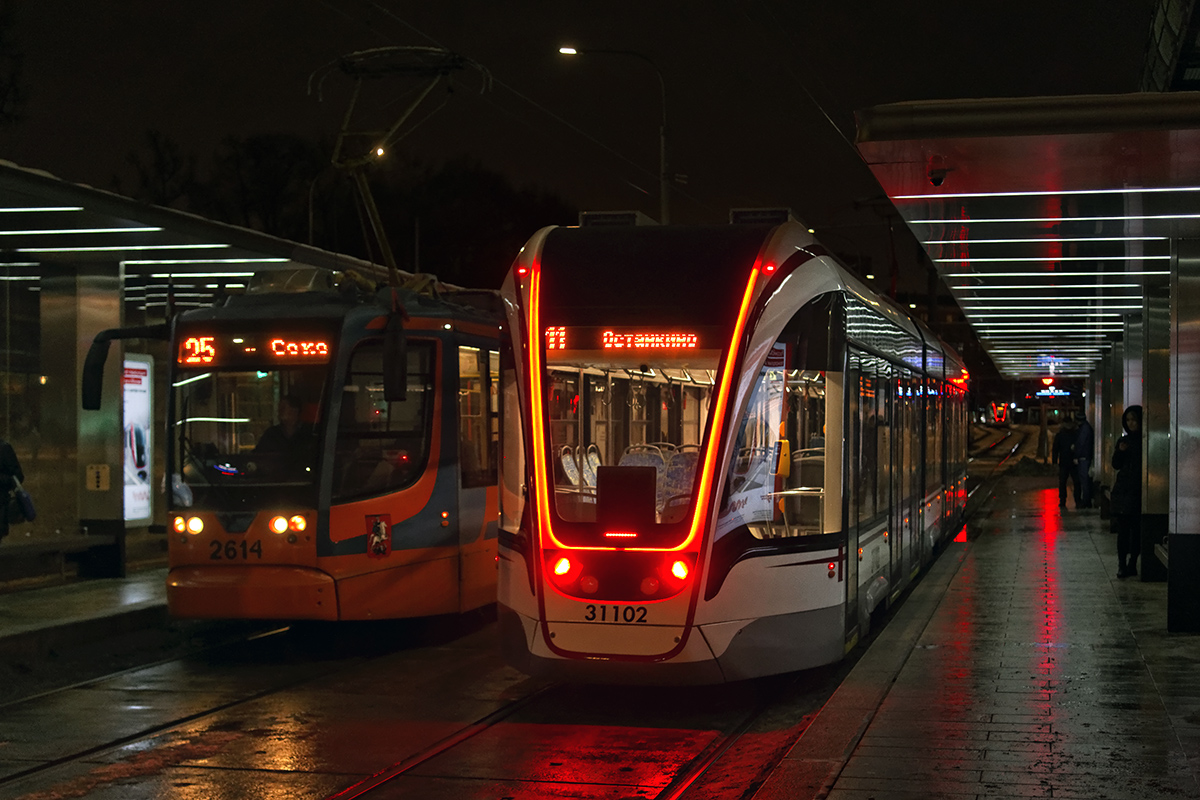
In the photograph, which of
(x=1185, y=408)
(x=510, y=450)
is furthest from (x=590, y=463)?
(x=1185, y=408)

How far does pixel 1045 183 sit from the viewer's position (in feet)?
33.6

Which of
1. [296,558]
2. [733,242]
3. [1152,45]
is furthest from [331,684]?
[1152,45]

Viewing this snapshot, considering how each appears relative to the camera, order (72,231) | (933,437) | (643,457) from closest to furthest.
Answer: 1. (643,457)
2. (72,231)
3. (933,437)

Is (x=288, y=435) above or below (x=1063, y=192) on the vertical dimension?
below

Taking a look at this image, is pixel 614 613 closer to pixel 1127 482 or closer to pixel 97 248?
pixel 1127 482

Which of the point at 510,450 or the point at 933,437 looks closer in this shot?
the point at 510,450

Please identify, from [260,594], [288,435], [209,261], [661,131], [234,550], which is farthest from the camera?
[661,131]

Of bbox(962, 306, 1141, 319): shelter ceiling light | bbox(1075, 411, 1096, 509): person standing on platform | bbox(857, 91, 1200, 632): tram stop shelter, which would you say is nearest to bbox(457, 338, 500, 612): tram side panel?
bbox(857, 91, 1200, 632): tram stop shelter

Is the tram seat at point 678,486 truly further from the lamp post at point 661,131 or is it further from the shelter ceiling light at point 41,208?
the lamp post at point 661,131

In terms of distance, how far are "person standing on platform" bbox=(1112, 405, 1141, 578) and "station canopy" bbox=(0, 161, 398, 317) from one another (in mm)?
8100

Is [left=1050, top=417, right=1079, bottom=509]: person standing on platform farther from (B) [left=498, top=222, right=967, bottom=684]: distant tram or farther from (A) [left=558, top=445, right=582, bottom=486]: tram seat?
(A) [left=558, top=445, right=582, bottom=486]: tram seat

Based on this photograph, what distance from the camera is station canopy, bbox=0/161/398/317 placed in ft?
41.6

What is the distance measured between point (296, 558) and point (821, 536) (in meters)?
4.30

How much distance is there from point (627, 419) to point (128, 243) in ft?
25.6
